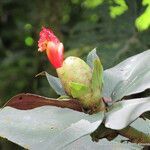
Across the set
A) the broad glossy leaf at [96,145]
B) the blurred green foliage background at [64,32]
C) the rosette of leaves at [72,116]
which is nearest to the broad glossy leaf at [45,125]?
the rosette of leaves at [72,116]

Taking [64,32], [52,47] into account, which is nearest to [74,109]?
[52,47]

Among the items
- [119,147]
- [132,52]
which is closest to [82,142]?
[119,147]

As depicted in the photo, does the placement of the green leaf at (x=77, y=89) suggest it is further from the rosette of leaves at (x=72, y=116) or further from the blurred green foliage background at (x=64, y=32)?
the blurred green foliage background at (x=64, y=32)

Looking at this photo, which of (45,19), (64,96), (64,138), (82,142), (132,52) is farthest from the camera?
(45,19)

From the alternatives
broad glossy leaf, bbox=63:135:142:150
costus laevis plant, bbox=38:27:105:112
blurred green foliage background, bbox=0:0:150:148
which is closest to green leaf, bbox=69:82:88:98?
costus laevis plant, bbox=38:27:105:112

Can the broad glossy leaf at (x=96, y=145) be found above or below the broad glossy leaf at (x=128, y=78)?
below

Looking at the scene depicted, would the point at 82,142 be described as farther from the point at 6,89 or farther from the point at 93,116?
the point at 6,89
